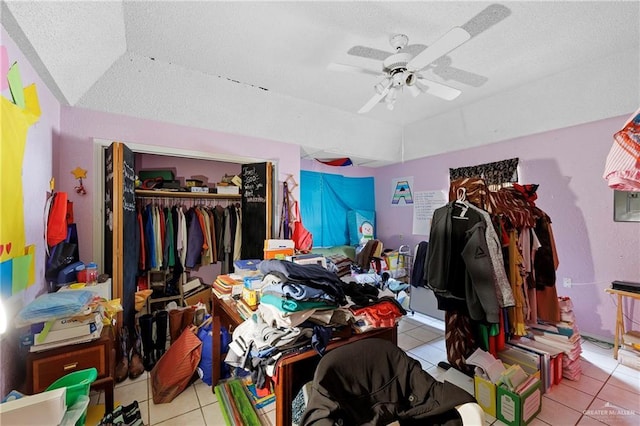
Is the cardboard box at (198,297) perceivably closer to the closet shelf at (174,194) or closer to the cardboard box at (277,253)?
the closet shelf at (174,194)

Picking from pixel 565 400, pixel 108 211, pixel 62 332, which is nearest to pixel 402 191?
pixel 565 400

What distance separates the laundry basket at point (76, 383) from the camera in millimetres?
1328

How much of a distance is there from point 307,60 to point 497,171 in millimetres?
2727

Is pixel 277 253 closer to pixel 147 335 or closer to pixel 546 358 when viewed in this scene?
pixel 147 335

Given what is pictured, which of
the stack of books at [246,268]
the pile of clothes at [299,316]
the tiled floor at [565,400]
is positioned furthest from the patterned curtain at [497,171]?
the stack of books at [246,268]

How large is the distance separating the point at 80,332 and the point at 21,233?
2.23ft

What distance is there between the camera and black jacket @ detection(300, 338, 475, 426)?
1040mm

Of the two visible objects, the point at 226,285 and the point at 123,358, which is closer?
the point at 226,285

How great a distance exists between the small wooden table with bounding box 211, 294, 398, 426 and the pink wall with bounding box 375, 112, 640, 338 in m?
2.76

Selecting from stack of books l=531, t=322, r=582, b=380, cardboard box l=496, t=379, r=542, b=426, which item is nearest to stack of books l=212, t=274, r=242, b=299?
cardboard box l=496, t=379, r=542, b=426

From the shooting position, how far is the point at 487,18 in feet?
6.44

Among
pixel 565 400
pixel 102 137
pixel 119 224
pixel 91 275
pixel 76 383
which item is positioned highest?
pixel 102 137

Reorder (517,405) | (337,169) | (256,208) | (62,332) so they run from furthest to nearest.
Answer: (337,169) → (256,208) → (517,405) → (62,332)

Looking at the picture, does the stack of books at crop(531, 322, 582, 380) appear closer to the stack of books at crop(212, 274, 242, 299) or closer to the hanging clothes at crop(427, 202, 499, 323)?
the hanging clothes at crop(427, 202, 499, 323)
